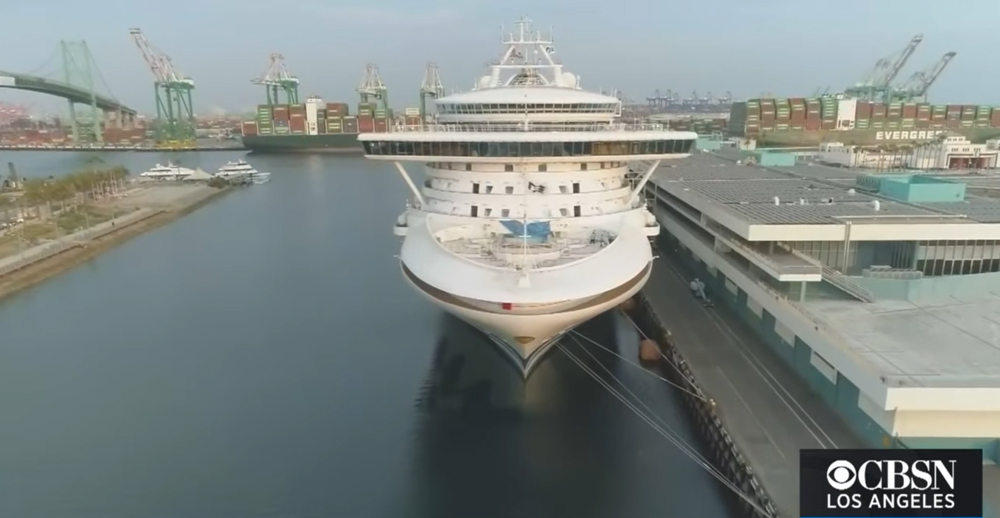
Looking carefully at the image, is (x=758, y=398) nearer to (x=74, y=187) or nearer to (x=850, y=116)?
(x=74, y=187)

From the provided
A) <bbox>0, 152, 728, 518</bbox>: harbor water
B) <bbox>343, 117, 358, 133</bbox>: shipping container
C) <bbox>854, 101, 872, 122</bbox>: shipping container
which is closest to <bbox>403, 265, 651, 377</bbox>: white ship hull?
<bbox>0, 152, 728, 518</bbox>: harbor water

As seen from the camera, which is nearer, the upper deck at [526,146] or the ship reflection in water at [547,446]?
the ship reflection in water at [547,446]

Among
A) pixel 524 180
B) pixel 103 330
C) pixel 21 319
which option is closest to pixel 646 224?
pixel 524 180

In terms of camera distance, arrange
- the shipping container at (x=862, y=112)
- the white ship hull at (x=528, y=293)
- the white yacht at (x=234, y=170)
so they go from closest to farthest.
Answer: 1. the white ship hull at (x=528, y=293)
2. the white yacht at (x=234, y=170)
3. the shipping container at (x=862, y=112)

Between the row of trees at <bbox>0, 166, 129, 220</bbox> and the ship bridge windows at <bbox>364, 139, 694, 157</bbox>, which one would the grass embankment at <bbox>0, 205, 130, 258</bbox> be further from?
the ship bridge windows at <bbox>364, 139, 694, 157</bbox>

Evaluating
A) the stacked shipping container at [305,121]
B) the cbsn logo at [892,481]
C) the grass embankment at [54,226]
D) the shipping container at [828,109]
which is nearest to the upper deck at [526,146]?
the cbsn logo at [892,481]

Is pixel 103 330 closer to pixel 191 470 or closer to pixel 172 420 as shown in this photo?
pixel 172 420

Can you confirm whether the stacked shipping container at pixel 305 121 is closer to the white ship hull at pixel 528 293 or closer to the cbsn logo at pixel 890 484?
the white ship hull at pixel 528 293
